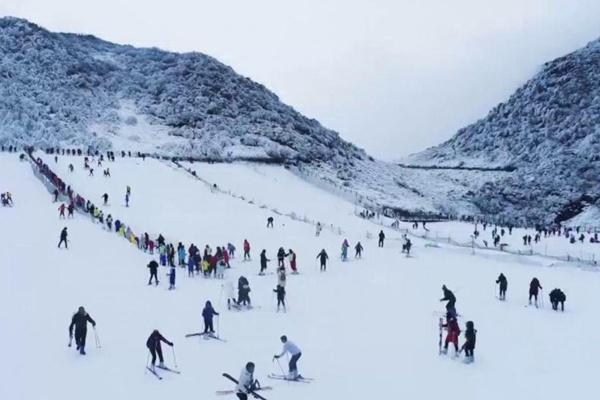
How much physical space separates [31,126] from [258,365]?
2822 inches

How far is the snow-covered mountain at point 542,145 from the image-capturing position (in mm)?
85562

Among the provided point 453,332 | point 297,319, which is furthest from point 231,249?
point 453,332

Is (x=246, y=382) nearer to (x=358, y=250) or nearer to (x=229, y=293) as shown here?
(x=229, y=293)

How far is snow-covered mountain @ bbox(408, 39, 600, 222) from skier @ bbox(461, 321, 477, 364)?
226 ft

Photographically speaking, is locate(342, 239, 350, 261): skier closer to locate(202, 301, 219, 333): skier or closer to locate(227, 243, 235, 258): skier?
locate(227, 243, 235, 258): skier

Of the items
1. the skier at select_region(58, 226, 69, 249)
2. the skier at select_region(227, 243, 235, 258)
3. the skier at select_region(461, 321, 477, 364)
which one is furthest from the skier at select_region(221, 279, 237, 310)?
the skier at select_region(58, 226, 69, 249)

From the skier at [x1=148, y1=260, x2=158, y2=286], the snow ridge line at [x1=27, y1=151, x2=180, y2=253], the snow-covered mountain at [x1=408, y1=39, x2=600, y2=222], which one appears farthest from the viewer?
the snow-covered mountain at [x1=408, y1=39, x2=600, y2=222]

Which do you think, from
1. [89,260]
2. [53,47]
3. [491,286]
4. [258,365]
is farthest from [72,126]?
[258,365]

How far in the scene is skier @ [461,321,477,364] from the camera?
1524cm

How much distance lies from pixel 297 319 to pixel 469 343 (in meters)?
5.08

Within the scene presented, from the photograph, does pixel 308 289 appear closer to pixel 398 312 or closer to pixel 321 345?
pixel 398 312

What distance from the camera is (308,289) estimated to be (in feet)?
75.9

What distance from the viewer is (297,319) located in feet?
61.4

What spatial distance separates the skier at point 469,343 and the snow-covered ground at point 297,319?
0.20 meters
